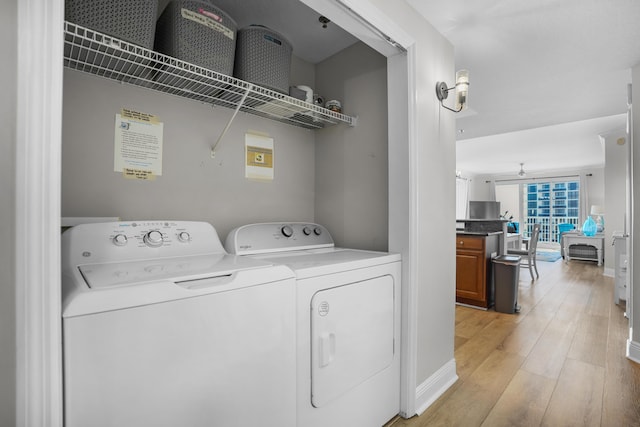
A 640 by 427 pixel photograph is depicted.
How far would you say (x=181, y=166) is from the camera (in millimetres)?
1521

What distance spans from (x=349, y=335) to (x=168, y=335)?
0.75m

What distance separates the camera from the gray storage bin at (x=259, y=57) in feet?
4.74

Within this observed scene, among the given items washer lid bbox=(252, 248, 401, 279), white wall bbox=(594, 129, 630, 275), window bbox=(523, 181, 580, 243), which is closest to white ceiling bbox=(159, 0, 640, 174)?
washer lid bbox=(252, 248, 401, 279)

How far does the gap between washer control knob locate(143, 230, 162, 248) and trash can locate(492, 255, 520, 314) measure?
3.30 m

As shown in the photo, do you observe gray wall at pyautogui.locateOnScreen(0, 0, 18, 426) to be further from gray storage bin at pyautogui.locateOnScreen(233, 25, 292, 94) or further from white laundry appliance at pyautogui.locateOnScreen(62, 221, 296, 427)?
gray storage bin at pyautogui.locateOnScreen(233, 25, 292, 94)

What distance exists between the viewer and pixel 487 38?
1.93 metres

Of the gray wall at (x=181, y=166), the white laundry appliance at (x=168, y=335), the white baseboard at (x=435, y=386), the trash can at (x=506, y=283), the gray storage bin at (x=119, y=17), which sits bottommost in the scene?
the white baseboard at (x=435, y=386)

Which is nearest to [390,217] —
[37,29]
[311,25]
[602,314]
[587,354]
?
[311,25]

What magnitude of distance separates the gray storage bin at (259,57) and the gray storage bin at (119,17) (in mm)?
392

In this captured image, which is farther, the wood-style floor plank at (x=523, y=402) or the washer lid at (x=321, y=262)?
the wood-style floor plank at (x=523, y=402)

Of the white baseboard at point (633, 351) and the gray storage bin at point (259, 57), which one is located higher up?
the gray storage bin at point (259, 57)

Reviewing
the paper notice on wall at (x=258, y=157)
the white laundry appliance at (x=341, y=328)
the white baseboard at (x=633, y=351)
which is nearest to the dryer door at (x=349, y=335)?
the white laundry appliance at (x=341, y=328)

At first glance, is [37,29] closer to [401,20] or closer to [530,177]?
[401,20]

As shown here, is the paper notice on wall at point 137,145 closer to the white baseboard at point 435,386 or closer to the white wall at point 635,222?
the white baseboard at point 435,386
